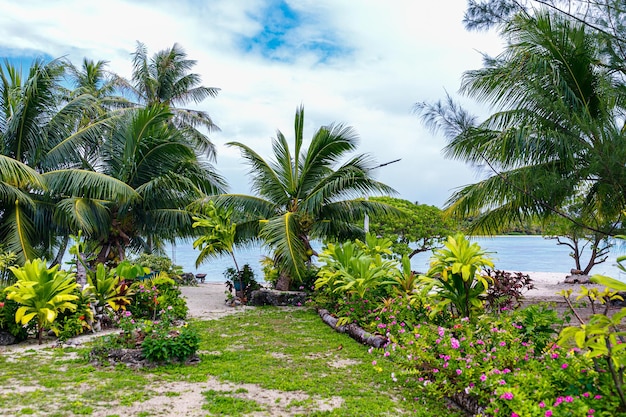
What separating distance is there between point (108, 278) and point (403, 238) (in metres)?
10.1

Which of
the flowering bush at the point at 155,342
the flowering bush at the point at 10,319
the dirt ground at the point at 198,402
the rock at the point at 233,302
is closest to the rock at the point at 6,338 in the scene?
the flowering bush at the point at 10,319

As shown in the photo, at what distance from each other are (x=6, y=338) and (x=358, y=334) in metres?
4.73

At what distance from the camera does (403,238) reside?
15.5 m

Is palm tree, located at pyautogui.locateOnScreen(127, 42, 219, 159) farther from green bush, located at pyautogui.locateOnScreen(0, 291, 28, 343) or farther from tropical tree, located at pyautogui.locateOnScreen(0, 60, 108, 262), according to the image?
green bush, located at pyautogui.locateOnScreen(0, 291, 28, 343)

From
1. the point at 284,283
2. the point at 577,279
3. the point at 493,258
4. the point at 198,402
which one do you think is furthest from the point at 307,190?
the point at 577,279

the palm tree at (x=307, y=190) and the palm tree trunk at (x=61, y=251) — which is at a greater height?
the palm tree at (x=307, y=190)

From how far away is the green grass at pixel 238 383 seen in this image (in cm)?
382

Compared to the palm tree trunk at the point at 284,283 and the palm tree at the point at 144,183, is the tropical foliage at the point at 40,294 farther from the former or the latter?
the palm tree trunk at the point at 284,283

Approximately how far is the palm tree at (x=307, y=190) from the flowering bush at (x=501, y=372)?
5.39 metres

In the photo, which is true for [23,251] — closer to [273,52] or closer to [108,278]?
[108,278]

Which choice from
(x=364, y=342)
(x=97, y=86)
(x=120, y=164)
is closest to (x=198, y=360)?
(x=364, y=342)

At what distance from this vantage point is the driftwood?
580 centimetres

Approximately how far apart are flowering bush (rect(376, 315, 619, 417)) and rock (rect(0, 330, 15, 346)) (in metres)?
5.15

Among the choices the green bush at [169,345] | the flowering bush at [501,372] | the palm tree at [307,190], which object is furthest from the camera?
the palm tree at [307,190]
